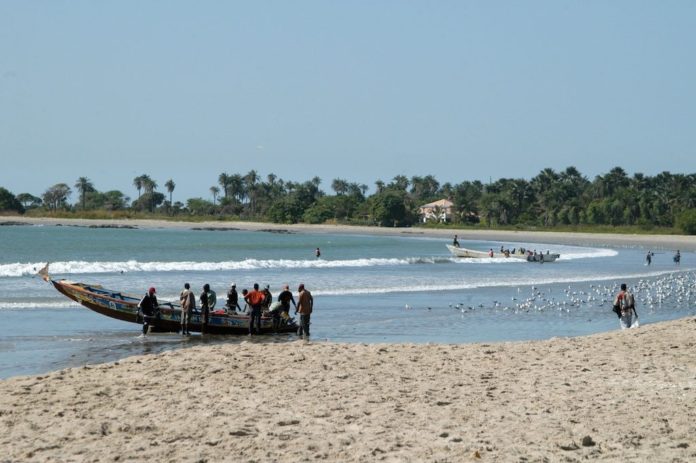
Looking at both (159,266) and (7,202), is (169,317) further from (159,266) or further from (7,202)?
(7,202)

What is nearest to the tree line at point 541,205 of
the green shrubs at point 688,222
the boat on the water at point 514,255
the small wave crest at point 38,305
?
the green shrubs at point 688,222

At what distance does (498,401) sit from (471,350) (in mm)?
4844

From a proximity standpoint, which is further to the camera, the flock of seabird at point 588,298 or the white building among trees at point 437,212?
the white building among trees at point 437,212

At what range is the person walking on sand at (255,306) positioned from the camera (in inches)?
881

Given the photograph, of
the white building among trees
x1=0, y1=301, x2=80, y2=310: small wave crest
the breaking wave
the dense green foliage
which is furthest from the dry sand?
the dense green foliage

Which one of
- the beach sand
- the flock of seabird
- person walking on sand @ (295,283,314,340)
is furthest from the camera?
the flock of seabird

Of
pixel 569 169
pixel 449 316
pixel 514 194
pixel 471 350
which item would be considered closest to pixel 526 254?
pixel 449 316

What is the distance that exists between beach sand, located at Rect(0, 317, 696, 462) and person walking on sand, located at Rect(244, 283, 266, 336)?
5.81 metres

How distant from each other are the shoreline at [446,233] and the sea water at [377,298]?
25.3 meters

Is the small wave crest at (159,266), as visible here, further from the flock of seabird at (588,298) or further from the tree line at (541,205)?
the tree line at (541,205)

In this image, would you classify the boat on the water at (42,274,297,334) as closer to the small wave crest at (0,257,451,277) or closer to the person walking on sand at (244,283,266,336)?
the person walking on sand at (244,283,266,336)

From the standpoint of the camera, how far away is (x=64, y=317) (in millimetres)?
26641

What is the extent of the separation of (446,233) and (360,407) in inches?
4460

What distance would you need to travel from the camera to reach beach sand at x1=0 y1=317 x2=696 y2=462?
9859mm
